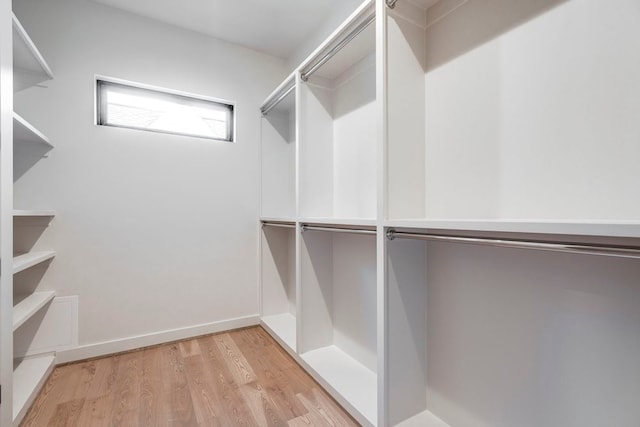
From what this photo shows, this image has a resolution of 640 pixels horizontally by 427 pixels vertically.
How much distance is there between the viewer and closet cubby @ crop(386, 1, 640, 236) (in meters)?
0.81

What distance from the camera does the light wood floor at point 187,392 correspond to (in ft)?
4.56

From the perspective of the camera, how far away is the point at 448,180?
4.11 ft

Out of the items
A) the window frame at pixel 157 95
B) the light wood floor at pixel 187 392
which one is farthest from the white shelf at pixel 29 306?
the window frame at pixel 157 95

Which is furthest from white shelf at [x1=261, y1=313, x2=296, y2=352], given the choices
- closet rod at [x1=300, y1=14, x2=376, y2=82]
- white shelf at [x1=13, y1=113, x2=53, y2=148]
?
white shelf at [x1=13, y1=113, x2=53, y2=148]

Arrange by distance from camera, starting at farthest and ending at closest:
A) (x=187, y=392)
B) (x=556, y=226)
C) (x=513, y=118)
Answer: (x=187, y=392) < (x=513, y=118) < (x=556, y=226)

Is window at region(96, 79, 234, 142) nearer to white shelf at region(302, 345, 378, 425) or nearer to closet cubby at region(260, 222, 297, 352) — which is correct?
closet cubby at region(260, 222, 297, 352)

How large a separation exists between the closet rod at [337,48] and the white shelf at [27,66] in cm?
147

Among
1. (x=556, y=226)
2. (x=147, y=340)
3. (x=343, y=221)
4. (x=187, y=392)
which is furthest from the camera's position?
(x=147, y=340)

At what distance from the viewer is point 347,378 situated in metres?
1.61

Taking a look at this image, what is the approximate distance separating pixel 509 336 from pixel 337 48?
63.3 inches

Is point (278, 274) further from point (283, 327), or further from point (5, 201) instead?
point (5, 201)

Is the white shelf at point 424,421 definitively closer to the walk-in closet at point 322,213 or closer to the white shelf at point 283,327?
the walk-in closet at point 322,213

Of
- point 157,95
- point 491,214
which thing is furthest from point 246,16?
point 491,214

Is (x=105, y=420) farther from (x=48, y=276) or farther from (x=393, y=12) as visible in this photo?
(x=393, y=12)
